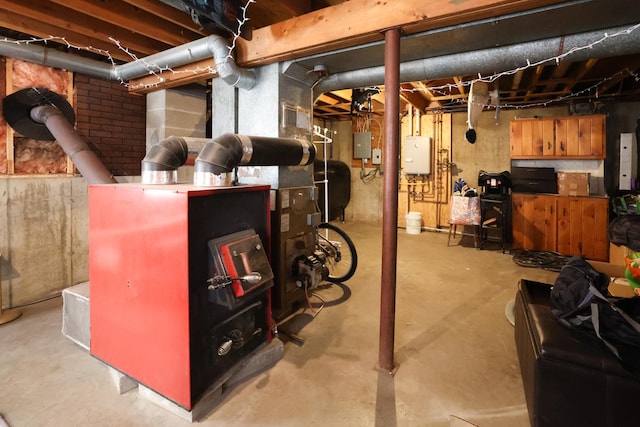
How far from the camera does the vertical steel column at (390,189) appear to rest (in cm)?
199

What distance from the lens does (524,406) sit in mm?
1759

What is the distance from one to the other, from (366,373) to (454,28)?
224cm

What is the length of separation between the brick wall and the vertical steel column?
3150 mm

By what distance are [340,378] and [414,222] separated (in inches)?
179

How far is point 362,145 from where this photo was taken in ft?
23.2

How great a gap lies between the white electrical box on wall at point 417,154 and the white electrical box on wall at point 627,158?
2702 mm

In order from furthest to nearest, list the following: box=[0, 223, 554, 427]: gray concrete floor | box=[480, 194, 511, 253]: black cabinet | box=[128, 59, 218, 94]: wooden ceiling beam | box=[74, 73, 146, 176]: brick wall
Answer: box=[480, 194, 511, 253]: black cabinet, box=[74, 73, 146, 176]: brick wall, box=[128, 59, 218, 94]: wooden ceiling beam, box=[0, 223, 554, 427]: gray concrete floor

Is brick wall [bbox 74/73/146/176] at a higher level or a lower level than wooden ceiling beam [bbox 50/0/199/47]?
lower

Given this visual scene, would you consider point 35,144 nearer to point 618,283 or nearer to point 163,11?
point 163,11

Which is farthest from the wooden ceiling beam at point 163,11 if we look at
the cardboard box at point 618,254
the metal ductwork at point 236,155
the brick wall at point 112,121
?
the cardboard box at point 618,254

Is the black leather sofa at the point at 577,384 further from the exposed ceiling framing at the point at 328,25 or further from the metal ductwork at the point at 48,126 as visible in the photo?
the metal ductwork at the point at 48,126

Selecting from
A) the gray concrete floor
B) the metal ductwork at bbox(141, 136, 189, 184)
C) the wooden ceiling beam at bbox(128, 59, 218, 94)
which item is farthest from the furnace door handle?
the wooden ceiling beam at bbox(128, 59, 218, 94)

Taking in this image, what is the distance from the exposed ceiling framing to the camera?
188cm

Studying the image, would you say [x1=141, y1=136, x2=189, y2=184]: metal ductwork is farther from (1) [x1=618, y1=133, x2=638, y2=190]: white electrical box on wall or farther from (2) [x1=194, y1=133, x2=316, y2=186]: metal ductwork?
(1) [x1=618, y1=133, x2=638, y2=190]: white electrical box on wall
